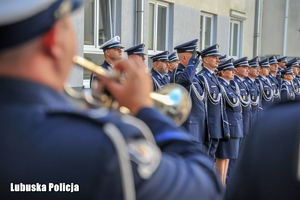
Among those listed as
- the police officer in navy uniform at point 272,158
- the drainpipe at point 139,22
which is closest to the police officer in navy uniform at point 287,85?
the drainpipe at point 139,22

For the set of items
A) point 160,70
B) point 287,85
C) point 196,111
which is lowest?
point 196,111

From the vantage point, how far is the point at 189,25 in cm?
1061

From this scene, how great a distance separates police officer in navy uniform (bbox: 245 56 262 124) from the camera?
734cm

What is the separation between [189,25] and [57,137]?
9944 mm

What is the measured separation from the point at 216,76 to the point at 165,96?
4578 mm

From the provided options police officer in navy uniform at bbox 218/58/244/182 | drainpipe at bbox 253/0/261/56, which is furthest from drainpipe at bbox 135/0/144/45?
drainpipe at bbox 253/0/261/56

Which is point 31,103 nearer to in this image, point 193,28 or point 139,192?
point 139,192

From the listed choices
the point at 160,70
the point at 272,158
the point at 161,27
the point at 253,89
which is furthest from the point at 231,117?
the point at 272,158

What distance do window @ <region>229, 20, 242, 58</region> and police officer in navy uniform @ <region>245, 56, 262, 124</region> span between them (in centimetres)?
554

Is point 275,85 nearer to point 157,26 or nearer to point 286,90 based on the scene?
point 286,90

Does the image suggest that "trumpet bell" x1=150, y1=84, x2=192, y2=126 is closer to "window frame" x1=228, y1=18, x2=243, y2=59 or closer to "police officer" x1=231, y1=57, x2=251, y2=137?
"police officer" x1=231, y1=57, x2=251, y2=137

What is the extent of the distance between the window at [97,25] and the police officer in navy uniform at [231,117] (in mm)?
2463

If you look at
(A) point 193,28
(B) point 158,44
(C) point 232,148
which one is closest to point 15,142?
(C) point 232,148

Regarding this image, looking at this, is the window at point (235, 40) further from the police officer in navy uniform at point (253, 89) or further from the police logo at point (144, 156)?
the police logo at point (144, 156)
